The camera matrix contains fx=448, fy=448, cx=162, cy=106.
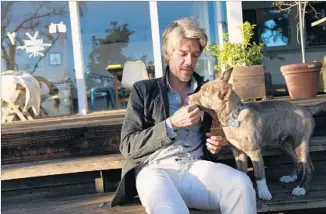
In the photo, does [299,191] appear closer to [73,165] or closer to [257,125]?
[257,125]

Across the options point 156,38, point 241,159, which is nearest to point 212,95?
point 241,159

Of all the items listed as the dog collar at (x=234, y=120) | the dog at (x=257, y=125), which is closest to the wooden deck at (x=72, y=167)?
the dog at (x=257, y=125)

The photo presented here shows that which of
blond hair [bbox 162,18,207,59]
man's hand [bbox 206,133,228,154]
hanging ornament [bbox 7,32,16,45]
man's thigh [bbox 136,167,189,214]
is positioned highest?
hanging ornament [bbox 7,32,16,45]

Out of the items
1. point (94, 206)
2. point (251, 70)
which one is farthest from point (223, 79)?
point (251, 70)

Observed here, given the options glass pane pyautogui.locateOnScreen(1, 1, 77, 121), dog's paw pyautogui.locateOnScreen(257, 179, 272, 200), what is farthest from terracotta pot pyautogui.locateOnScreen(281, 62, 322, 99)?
glass pane pyautogui.locateOnScreen(1, 1, 77, 121)

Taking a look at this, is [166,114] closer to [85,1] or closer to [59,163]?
[59,163]

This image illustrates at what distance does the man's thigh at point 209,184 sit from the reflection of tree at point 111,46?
5669 millimetres

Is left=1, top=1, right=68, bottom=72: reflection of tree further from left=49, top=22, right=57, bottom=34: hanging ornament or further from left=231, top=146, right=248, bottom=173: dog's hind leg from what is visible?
left=231, top=146, right=248, bottom=173: dog's hind leg

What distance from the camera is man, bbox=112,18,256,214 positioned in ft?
7.38

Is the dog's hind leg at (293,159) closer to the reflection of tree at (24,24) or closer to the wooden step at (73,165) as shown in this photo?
the wooden step at (73,165)

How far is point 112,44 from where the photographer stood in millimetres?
8141

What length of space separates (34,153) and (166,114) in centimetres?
116

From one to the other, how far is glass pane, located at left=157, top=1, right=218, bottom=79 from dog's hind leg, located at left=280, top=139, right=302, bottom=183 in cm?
432

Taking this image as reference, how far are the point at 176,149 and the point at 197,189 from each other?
1.01 ft
